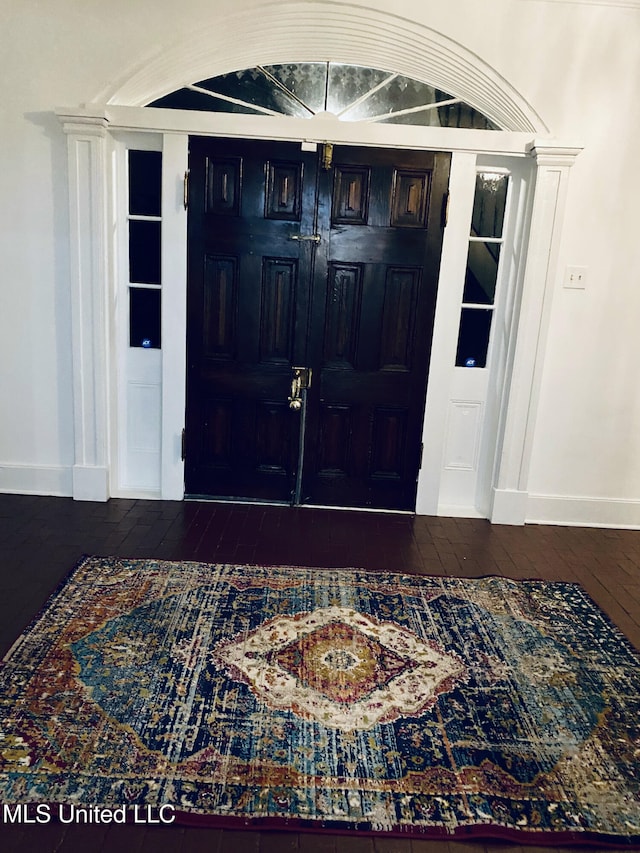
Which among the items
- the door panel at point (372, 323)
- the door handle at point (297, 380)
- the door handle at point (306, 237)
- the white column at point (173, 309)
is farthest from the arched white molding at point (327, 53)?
the door handle at point (297, 380)

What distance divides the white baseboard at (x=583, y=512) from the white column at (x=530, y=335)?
0.11m

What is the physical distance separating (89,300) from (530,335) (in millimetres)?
2778

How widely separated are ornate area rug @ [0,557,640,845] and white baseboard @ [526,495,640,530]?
3.35ft

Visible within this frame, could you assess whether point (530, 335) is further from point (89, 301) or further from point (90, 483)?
point (90, 483)

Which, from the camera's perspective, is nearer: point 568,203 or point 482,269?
point 568,203

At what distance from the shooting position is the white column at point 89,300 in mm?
3906

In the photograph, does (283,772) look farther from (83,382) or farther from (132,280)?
(132,280)

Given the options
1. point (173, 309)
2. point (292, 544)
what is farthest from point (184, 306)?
point (292, 544)

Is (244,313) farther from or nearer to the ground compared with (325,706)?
farther from the ground

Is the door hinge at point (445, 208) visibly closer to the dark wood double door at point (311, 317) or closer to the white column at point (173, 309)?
the dark wood double door at point (311, 317)

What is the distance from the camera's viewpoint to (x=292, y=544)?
12.8 feet

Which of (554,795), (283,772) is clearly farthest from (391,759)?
(554,795)

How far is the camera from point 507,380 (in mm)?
4289

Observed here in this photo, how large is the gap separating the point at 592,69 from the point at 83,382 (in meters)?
3.63
